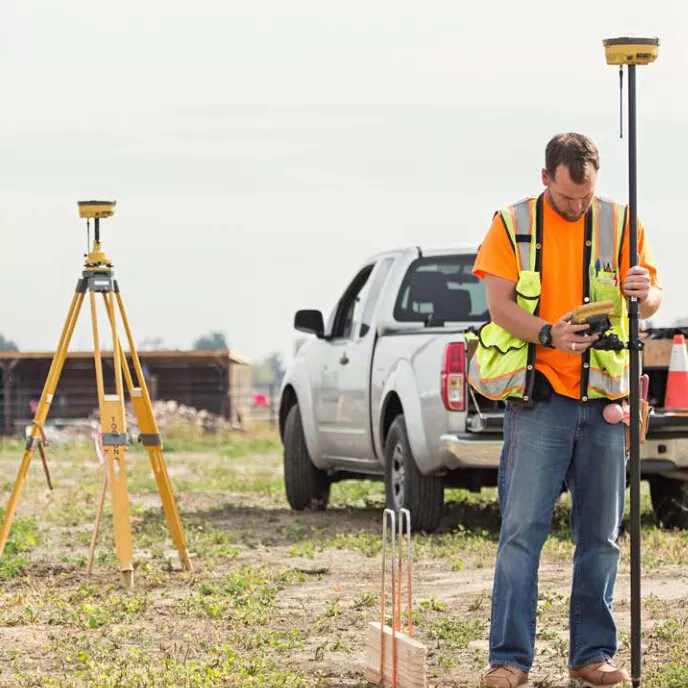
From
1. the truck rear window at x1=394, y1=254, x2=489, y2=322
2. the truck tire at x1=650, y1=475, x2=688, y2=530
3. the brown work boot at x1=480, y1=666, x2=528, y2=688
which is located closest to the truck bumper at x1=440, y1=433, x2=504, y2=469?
the truck rear window at x1=394, y1=254, x2=489, y2=322

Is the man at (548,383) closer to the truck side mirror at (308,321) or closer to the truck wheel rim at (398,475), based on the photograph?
the truck wheel rim at (398,475)

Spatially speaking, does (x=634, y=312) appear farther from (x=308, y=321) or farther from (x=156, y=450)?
(x=308, y=321)

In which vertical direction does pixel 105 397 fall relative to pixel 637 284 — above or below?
below

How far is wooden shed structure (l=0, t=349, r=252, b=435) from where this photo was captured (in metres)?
39.7

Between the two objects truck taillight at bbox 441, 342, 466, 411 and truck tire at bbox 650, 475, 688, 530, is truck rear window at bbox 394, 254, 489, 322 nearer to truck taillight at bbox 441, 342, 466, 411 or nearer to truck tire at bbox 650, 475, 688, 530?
truck taillight at bbox 441, 342, 466, 411

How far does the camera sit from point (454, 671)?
708cm

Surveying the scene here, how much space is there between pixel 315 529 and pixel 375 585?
3.10m

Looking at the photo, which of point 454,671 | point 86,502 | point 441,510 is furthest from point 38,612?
point 86,502

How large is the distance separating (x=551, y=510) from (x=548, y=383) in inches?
19.0

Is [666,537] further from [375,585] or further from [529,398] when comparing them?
[529,398]

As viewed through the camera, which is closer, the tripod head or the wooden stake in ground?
the wooden stake in ground

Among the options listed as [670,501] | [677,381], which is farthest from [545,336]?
[670,501]

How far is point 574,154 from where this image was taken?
6.27 meters

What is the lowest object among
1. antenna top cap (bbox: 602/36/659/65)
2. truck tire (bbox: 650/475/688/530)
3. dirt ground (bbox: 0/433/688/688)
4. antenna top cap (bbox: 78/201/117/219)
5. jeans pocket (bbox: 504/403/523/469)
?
dirt ground (bbox: 0/433/688/688)
